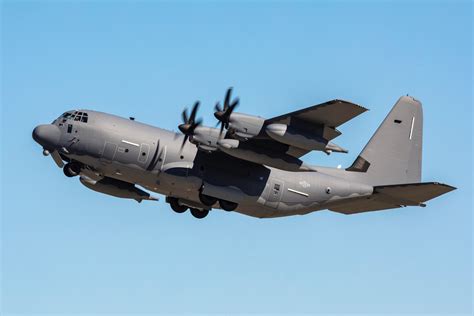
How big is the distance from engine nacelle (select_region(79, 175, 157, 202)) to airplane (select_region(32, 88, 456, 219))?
34mm

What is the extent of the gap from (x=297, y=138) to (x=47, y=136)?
7.78 meters

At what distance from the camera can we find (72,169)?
27453 millimetres

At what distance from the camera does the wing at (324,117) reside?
25.0m

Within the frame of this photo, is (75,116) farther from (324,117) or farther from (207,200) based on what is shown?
(324,117)

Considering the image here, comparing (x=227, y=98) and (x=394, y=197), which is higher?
(x=227, y=98)

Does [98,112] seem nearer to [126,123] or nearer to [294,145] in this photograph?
[126,123]

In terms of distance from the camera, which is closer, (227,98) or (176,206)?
(227,98)

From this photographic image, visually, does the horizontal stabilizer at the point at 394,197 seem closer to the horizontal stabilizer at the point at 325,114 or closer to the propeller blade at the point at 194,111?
the horizontal stabilizer at the point at 325,114

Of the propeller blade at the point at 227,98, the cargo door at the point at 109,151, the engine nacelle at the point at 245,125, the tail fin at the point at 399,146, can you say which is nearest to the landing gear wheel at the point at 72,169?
the cargo door at the point at 109,151

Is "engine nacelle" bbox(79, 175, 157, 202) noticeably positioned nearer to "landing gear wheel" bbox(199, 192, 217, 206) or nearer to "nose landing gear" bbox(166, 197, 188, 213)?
"nose landing gear" bbox(166, 197, 188, 213)

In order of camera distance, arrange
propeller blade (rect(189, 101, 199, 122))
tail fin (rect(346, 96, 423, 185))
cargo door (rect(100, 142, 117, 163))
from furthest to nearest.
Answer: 1. tail fin (rect(346, 96, 423, 185))
2. propeller blade (rect(189, 101, 199, 122))
3. cargo door (rect(100, 142, 117, 163))

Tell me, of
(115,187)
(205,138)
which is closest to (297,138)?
(205,138)

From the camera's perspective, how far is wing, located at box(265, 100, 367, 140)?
2495 cm

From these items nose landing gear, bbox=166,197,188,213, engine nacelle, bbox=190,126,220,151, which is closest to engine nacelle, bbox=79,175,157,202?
nose landing gear, bbox=166,197,188,213
